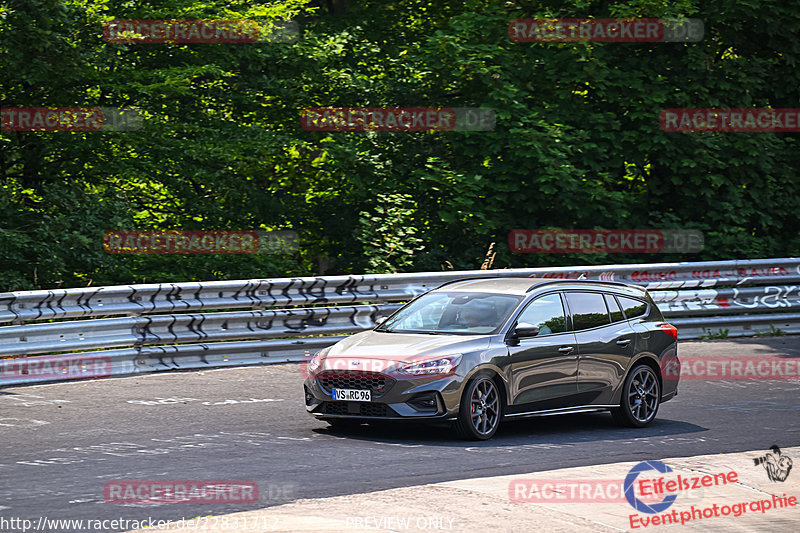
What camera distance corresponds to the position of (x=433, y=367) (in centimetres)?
1058

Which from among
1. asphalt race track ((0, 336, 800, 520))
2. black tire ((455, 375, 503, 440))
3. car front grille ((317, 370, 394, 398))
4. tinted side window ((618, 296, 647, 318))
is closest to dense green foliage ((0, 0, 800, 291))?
asphalt race track ((0, 336, 800, 520))

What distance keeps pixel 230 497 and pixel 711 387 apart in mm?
8342

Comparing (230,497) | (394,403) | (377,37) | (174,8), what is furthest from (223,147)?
(230,497)

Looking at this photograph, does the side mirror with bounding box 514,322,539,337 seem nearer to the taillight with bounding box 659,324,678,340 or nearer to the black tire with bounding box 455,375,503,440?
the black tire with bounding box 455,375,503,440

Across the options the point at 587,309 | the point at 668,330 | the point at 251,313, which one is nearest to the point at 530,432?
the point at 587,309

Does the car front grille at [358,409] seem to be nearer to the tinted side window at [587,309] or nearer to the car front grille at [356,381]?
the car front grille at [356,381]

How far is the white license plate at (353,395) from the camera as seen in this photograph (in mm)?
10641

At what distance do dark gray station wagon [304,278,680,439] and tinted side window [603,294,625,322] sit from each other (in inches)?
0.6

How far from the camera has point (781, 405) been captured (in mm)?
13391

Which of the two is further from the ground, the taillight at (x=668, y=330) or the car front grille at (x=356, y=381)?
the taillight at (x=668, y=330)

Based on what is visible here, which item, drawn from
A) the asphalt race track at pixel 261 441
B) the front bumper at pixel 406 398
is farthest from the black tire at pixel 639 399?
the front bumper at pixel 406 398

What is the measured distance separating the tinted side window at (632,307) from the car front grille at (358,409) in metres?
3.35

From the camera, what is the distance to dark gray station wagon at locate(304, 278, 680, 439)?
10602mm

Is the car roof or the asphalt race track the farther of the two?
the car roof
